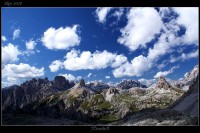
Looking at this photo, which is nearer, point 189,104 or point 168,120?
point 168,120

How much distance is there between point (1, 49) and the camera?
1121 centimetres

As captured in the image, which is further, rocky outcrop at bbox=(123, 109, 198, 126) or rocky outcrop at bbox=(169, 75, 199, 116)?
rocky outcrop at bbox=(169, 75, 199, 116)

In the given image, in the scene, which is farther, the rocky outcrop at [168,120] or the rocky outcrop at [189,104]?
the rocky outcrop at [189,104]
